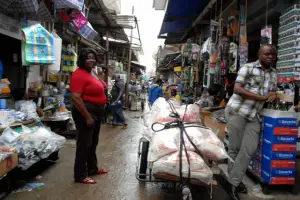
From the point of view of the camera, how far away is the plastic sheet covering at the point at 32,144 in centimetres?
380

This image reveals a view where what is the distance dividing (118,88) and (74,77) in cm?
583

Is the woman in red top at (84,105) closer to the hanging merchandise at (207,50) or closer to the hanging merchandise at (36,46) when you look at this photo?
the hanging merchandise at (36,46)

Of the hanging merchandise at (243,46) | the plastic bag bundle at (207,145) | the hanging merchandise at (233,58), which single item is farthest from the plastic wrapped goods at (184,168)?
the hanging merchandise at (233,58)

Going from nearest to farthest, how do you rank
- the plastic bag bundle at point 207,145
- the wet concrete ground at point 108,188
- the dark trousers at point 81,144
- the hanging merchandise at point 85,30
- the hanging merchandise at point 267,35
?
the plastic bag bundle at point 207,145
the wet concrete ground at point 108,188
the dark trousers at point 81,144
the hanging merchandise at point 267,35
the hanging merchandise at point 85,30

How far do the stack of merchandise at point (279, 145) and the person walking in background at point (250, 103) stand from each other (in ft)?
0.62

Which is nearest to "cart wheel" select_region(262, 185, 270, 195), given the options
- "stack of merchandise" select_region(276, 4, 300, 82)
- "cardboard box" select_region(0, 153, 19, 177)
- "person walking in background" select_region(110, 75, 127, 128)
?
"stack of merchandise" select_region(276, 4, 300, 82)

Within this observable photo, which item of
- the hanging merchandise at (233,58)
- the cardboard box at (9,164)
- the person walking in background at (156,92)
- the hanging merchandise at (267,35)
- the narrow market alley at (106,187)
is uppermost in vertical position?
the hanging merchandise at (267,35)

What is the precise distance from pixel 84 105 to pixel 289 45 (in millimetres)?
3209

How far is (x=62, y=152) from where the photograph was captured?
561 cm

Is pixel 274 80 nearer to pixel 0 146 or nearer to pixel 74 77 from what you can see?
pixel 74 77

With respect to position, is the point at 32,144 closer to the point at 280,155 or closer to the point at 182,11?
the point at 280,155

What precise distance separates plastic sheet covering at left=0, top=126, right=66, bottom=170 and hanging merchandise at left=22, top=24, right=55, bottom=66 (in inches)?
52.5

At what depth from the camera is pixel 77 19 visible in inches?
254

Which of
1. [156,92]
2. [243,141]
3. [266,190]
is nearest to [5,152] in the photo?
[243,141]
